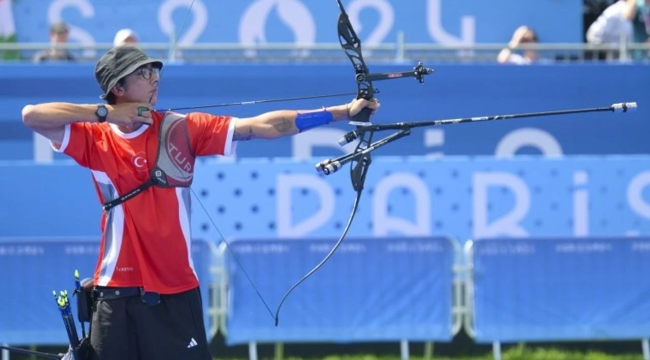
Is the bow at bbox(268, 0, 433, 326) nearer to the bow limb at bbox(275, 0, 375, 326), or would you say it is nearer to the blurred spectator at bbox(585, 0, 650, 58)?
the bow limb at bbox(275, 0, 375, 326)

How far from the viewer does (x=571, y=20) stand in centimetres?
1062

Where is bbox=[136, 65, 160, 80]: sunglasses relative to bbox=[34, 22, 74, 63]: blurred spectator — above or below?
below

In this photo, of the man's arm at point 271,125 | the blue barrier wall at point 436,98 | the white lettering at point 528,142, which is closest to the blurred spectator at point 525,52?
the blue barrier wall at point 436,98

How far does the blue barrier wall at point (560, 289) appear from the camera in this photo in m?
7.55

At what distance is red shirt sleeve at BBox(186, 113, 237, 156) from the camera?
14.6 ft

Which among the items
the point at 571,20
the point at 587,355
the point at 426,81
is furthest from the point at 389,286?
the point at 571,20

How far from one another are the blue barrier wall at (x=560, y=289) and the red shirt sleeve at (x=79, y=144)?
3.75 m

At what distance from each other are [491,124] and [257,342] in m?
3.06

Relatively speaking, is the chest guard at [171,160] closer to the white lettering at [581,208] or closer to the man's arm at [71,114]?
the man's arm at [71,114]

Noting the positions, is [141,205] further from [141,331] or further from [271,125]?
[271,125]

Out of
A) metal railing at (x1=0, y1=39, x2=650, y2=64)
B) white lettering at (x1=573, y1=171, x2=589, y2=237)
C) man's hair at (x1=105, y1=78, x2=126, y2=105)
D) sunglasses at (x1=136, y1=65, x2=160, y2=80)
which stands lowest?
white lettering at (x1=573, y1=171, x2=589, y2=237)

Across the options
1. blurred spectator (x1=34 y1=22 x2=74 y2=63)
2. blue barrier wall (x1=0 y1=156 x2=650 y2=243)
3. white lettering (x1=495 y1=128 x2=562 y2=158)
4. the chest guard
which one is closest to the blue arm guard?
the chest guard

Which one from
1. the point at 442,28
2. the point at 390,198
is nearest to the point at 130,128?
the point at 390,198

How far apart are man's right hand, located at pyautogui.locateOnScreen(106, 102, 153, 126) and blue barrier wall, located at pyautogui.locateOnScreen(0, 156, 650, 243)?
4032 mm
